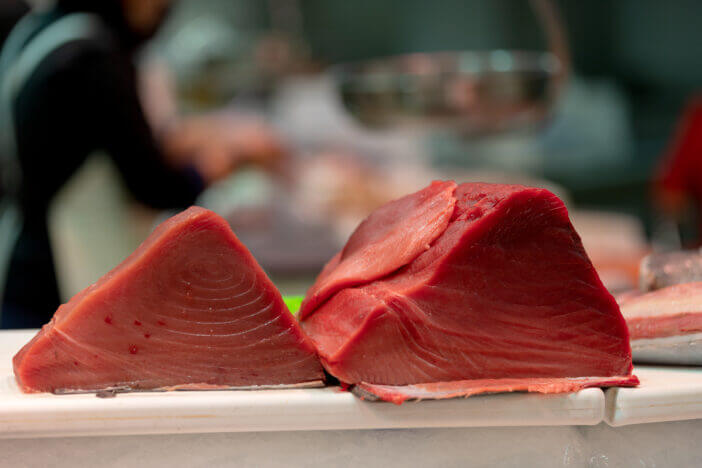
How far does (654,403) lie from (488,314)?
26 cm

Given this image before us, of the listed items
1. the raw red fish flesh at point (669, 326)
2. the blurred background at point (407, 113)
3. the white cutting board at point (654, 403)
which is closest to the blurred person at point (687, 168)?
the blurred background at point (407, 113)

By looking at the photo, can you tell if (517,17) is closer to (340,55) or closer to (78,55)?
(340,55)

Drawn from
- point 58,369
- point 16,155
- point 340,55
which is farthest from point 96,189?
point 340,55

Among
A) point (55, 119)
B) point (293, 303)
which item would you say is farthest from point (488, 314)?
point (55, 119)

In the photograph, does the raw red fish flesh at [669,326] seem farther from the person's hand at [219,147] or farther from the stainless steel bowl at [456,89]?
the person's hand at [219,147]

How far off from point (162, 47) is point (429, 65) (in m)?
5.59

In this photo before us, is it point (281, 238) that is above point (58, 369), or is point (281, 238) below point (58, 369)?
below

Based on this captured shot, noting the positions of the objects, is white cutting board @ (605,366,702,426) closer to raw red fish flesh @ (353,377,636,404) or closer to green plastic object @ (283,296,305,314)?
raw red fish flesh @ (353,377,636,404)

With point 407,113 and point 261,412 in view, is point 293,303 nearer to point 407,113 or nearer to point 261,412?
point 261,412

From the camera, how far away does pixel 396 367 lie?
1.07 meters

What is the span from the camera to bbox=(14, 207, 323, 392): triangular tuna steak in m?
1.08

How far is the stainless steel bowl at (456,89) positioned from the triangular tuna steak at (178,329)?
3.31 ft

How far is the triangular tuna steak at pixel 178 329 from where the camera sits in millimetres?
1080

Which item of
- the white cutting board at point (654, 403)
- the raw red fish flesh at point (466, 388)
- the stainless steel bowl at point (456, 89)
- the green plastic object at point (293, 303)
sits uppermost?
the stainless steel bowl at point (456, 89)
